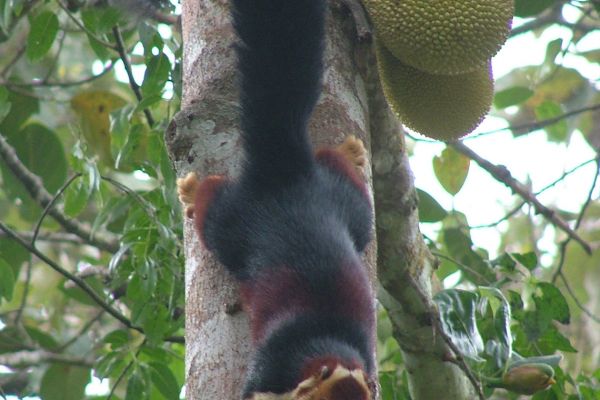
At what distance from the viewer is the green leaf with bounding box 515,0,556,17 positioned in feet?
9.39

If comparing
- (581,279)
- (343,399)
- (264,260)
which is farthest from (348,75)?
(581,279)

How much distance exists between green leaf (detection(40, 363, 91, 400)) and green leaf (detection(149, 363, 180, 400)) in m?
0.39

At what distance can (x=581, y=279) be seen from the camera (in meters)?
4.45

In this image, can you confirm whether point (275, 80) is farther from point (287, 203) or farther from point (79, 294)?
point (79, 294)

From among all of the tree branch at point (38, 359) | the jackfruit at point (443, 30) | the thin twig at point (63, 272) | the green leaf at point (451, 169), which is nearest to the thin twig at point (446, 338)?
the jackfruit at point (443, 30)

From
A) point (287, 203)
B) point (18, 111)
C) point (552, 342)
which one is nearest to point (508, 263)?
point (552, 342)

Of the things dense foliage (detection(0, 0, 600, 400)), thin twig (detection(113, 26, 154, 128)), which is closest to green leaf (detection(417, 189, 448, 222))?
dense foliage (detection(0, 0, 600, 400))

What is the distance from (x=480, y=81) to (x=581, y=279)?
7.55ft

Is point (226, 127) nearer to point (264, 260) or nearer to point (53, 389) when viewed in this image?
point (264, 260)

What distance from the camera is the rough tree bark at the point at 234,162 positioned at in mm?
1757

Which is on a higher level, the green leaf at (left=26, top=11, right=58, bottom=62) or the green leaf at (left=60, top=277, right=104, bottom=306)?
the green leaf at (left=26, top=11, right=58, bottom=62)

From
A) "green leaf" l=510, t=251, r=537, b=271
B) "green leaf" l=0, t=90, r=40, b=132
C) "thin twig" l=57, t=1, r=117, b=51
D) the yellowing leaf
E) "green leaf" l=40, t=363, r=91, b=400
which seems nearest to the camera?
"green leaf" l=510, t=251, r=537, b=271

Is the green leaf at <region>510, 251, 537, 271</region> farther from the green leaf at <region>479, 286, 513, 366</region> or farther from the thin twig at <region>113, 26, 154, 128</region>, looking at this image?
the thin twig at <region>113, 26, 154, 128</region>

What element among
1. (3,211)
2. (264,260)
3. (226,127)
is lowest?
(264,260)
